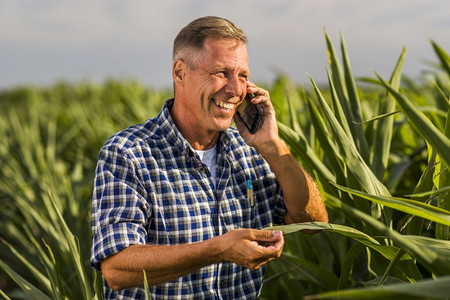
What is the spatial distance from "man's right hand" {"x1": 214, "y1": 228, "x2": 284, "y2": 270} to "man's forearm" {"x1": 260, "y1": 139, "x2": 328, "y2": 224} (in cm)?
41

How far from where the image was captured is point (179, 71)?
1.68 m

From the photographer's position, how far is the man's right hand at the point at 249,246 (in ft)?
4.21

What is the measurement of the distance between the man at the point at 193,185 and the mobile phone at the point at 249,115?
2 cm

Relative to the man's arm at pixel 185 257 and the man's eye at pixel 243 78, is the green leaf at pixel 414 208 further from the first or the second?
the man's eye at pixel 243 78

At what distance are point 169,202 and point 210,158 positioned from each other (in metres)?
0.24

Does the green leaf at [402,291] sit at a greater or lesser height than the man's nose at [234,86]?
lesser

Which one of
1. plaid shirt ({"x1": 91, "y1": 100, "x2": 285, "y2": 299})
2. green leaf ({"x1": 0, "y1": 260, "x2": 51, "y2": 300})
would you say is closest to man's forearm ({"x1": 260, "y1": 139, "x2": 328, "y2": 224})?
plaid shirt ({"x1": 91, "y1": 100, "x2": 285, "y2": 299})

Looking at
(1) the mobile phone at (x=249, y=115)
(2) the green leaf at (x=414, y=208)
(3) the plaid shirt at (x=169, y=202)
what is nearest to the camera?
(2) the green leaf at (x=414, y=208)

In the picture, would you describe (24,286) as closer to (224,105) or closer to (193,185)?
(193,185)

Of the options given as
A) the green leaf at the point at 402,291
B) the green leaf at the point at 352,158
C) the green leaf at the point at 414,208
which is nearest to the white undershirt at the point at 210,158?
the green leaf at the point at 352,158

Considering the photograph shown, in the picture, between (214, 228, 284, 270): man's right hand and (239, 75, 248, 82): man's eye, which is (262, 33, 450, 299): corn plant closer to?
(214, 228, 284, 270): man's right hand

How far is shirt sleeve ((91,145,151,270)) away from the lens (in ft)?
4.80

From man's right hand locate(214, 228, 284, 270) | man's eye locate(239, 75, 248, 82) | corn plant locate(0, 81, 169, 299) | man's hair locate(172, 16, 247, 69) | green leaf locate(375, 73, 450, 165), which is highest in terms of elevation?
man's hair locate(172, 16, 247, 69)

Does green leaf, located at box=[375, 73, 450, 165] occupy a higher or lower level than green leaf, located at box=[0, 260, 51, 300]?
higher
